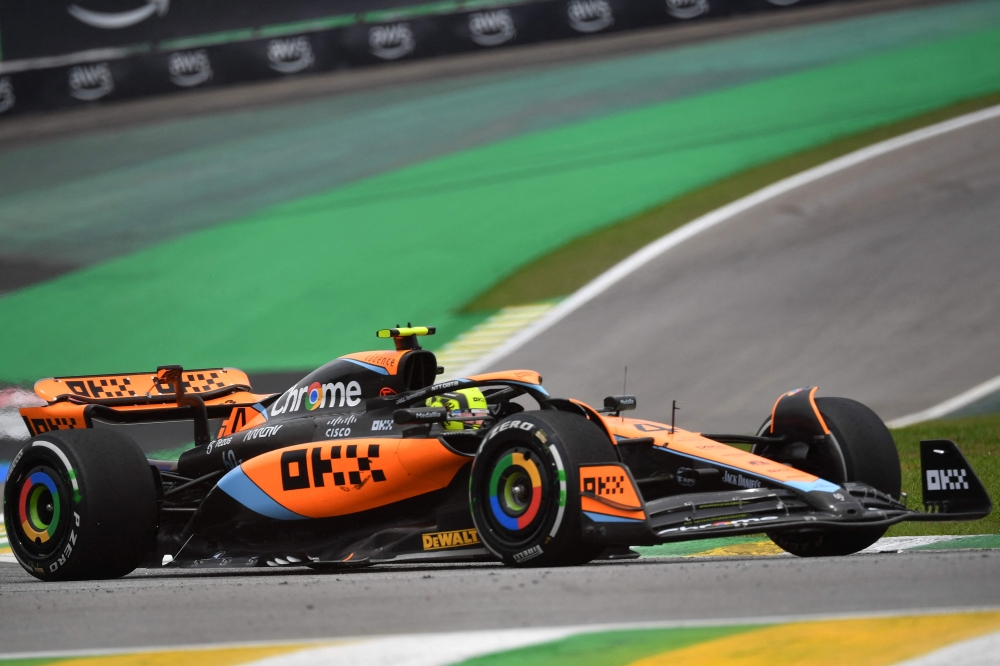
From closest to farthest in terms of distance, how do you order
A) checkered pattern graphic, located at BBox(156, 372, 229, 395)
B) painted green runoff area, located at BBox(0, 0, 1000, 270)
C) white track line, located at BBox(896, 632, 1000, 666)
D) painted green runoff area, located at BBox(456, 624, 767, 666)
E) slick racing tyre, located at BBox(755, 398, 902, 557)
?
1. white track line, located at BBox(896, 632, 1000, 666)
2. painted green runoff area, located at BBox(456, 624, 767, 666)
3. slick racing tyre, located at BBox(755, 398, 902, 557)
4. checkered pattern graphic, located at BBox(156, 372, 229, 395)
5. painted green runoff area, located at BBox(0, 0, 1000, 270)

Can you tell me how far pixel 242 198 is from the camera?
2455 centimetres

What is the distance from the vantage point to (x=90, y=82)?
90.2 ft

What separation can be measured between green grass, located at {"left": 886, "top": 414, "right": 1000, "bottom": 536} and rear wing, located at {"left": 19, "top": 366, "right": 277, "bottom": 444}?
4657 millimetres

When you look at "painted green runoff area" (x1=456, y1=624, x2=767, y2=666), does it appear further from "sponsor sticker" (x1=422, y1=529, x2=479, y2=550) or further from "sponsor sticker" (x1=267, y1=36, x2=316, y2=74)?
Result: "sponsor sticker" (x1=267, y1=36, x2=316, y2=74)

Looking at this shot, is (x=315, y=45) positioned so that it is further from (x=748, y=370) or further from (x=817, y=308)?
(x=748, y=370)

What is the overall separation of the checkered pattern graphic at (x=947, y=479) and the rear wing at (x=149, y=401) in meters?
4.20

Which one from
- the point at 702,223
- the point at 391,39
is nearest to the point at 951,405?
the point at 702,223

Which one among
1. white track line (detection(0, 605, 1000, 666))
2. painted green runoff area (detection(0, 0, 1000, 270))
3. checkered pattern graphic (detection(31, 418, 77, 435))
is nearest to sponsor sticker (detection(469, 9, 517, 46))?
painted green runoff area (detection(0, 0, 1000, 270))

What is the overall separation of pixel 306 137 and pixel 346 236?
15.3 ft

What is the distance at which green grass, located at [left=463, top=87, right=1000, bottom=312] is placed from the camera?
1948cm

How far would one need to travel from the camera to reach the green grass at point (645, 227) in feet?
63.9

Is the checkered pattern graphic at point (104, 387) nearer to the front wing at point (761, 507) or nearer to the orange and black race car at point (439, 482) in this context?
the orange and black race car at point (439, 482)

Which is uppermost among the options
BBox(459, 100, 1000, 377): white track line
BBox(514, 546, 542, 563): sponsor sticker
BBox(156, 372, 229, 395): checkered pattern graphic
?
BBox(459, 100, 1000, 377): white track line

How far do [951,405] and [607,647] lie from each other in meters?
12.1
